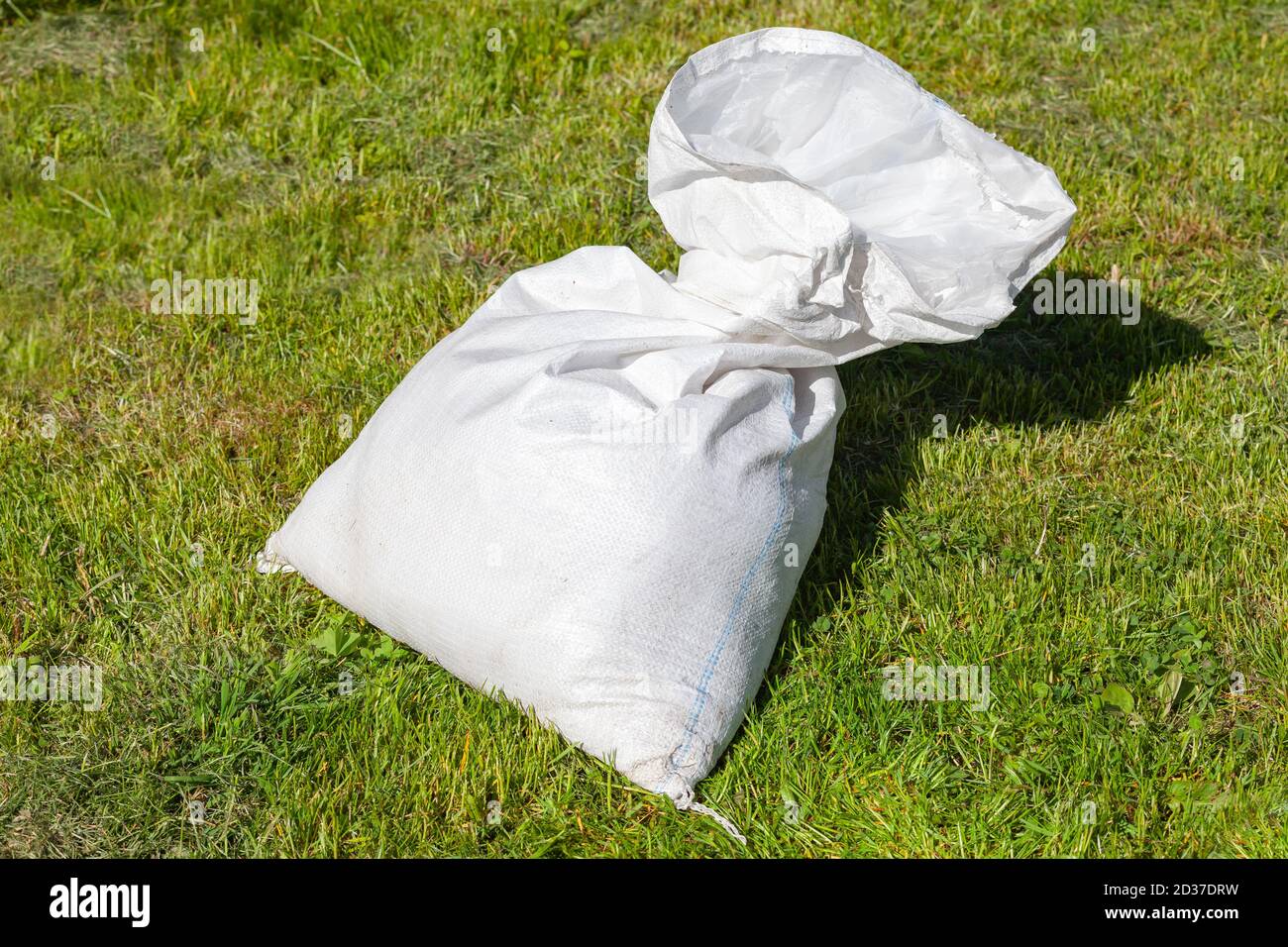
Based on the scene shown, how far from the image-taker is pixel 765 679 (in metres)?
2.70

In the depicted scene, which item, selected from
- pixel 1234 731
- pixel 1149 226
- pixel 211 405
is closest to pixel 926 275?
pixel 1234 731

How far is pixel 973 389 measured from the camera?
3.51 meters

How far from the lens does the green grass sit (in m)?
2.51

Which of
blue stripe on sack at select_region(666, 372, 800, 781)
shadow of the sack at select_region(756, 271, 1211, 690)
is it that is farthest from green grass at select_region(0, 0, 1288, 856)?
blue stripe on sack at select_region(666, 372, 800, 781)

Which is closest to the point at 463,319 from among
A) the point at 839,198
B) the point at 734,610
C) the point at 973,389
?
the point at 839,198

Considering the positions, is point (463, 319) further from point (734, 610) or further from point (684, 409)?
point (734, 610)

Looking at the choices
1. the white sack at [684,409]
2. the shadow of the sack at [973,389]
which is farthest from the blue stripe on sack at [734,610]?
the shadow of the sack at [973,389]

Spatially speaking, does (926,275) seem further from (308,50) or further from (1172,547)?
(308,50)

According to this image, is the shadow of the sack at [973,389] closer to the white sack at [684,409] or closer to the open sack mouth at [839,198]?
the white sack at [684,409]

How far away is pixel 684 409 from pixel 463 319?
1357mm

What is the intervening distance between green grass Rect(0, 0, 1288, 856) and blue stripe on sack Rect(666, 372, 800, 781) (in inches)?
4.6

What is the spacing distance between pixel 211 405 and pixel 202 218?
977mm

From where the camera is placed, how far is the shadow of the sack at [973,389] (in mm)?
3145

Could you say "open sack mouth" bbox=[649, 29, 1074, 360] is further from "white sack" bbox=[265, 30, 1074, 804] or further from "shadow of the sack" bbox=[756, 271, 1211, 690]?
"shadow of the sack" bbox=[756, 271, 1211, 690]
